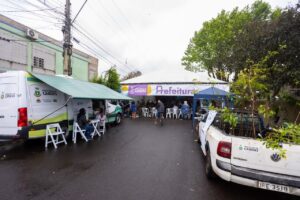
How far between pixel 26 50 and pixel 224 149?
1462 cm

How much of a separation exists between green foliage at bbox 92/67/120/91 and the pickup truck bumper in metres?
14.0

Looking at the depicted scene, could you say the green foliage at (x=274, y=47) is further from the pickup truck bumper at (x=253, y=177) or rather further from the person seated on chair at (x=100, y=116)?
the person seated on chair at (x=100, y=116)

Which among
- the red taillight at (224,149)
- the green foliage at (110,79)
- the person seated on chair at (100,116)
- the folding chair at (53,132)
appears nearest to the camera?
the red taillight at (224,149)

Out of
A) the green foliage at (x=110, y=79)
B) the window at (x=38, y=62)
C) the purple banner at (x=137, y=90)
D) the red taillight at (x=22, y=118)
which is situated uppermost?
the window at (x=38, y=62)

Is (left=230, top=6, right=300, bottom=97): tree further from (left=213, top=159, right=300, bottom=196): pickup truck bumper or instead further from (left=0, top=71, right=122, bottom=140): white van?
(left=0, top=71, right=122, bottom=140): white van

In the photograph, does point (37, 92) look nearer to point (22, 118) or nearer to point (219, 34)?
point (22, 118)

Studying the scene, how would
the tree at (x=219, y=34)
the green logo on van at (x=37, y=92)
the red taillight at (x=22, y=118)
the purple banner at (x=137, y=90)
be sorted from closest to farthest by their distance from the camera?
the red taillight at (x=22, y=118), the green logo on van at (x=37, y=92), the purple banner at (x=137, y=90), the tree at (x=219, y=34)

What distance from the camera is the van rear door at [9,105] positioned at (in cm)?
507

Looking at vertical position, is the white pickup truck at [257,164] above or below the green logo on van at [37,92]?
below

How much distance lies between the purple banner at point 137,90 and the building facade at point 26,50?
21.7 ft

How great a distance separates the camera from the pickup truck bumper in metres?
2.64

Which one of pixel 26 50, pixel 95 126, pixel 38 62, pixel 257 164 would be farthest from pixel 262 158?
pixel 38 62

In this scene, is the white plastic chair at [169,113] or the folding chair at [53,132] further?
the white plastic chair at [169,113]

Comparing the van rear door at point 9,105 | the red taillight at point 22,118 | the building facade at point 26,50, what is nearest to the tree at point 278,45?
the red taillight at point 22,118
